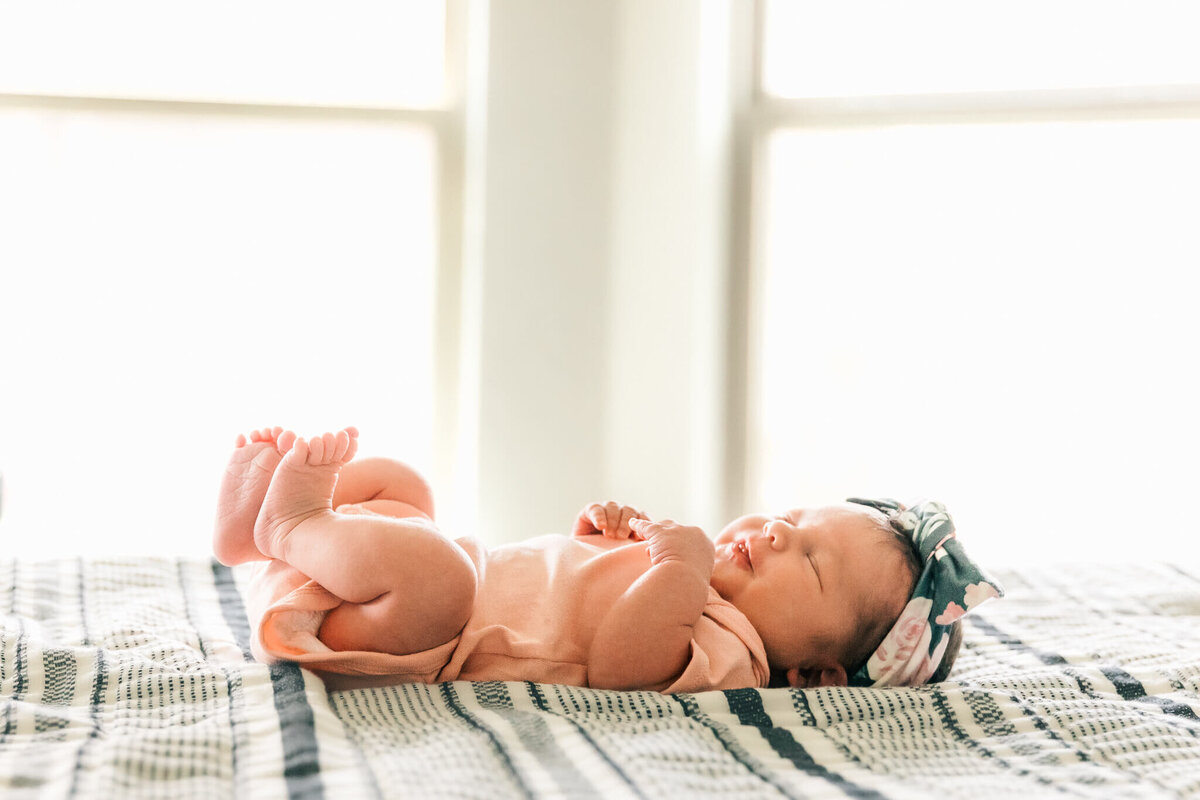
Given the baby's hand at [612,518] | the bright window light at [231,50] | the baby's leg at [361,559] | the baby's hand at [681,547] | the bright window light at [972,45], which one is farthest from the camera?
the bright window light at [231,50]

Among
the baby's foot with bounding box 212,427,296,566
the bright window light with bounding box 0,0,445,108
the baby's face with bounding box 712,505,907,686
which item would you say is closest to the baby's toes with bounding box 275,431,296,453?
the baby's foot with bounding box 212,427,296,566

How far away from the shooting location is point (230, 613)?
1521 millimetres

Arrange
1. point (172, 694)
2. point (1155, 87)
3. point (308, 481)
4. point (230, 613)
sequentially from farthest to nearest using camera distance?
point (1155, 87) < point (230, 613) < point (308, 481) < point (172, 694)

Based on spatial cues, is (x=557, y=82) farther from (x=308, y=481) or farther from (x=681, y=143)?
(x=308, y=481)

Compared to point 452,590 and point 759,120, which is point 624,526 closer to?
point 452,590

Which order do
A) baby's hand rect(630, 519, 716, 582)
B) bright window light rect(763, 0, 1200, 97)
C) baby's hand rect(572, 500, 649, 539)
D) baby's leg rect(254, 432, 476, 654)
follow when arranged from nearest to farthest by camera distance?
baby's leg rect(254, 432, 476, 654)
baby's hand rect(630, 519, 716, 582)
baby's hand rect(572, 500, 649, 539)
bright window light rect(763, 0, 1200, 97)

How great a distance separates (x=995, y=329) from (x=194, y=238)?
1.94m

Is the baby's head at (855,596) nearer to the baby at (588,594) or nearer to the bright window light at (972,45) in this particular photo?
the baby at (588,594)

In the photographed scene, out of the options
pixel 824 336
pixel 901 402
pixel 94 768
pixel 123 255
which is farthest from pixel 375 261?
pixel 94 768

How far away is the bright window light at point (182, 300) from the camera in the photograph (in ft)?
8.15

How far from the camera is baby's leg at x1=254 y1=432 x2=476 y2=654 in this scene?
3.86ft

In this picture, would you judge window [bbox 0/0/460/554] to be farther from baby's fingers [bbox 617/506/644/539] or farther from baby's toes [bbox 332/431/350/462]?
baby's toes [bbox 332/431/350/462]

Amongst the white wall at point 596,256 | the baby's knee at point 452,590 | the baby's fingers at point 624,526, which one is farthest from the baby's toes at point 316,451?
the white wall at point 596,256

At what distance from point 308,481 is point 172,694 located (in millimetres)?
274
